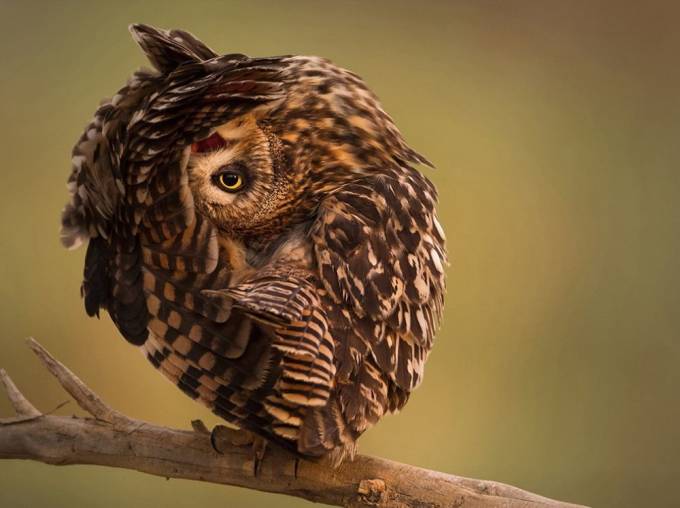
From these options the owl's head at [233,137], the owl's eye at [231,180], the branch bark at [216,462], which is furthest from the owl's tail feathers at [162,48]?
the branch bark at [216,462]

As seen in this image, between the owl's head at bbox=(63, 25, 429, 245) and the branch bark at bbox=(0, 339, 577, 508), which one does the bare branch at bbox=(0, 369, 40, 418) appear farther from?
the owl's head at bbox=(63, 25, 429, 245)

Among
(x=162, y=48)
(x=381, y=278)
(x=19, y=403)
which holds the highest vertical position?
(x=162, y=48)

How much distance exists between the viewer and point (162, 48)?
0.88 metres

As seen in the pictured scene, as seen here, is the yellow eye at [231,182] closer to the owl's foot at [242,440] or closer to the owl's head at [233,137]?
the owl's head at [233,137]

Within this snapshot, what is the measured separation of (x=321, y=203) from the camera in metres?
0.88

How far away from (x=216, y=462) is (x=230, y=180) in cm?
33

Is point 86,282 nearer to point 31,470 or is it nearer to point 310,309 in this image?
point 310,309

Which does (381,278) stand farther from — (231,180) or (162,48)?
(162,48)

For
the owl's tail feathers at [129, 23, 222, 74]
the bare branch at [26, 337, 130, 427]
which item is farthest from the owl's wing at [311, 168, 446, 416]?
the bare branch at [26, 337, 130, 427]

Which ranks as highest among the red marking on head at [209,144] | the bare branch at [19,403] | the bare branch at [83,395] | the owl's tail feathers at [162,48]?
the owl's tail feathers at [162,48]

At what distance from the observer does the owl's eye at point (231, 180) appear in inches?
33.7

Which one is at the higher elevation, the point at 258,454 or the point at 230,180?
the point at 230,180

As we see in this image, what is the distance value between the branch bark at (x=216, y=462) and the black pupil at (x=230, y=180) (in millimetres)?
282

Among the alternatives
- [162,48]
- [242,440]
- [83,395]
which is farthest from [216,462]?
[162,48]
